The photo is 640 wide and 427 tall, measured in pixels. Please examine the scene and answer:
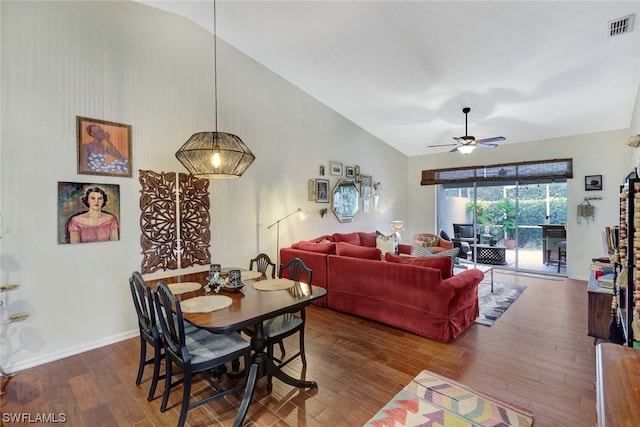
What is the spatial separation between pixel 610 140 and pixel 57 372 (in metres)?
8.62

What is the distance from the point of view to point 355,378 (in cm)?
258

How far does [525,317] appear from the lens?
3.95m

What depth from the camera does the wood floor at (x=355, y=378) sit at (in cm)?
215

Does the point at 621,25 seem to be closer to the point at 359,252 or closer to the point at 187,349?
the point at 359,252


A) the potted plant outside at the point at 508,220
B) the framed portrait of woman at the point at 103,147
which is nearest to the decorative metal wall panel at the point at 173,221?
the framed portrait of woman at the point at 103,147

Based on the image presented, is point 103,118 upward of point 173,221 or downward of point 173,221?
upward

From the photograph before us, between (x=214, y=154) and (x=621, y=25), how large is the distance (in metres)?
4.11

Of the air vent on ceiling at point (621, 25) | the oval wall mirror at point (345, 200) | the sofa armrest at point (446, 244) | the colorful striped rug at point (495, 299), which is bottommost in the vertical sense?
the colorful striped rug at point (495, 299)

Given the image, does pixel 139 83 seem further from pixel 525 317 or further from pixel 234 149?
pixel 525 317

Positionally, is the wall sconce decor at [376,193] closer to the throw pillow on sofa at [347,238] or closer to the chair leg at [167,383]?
the throw pillow on sofa at [347,238]

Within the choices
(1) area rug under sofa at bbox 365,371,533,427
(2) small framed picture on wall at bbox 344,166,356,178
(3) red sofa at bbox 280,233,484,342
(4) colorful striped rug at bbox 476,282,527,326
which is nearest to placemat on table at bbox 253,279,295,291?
(1) area rug under sofa at bbox 365,371,533,427

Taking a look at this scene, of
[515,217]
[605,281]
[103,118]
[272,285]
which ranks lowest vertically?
[605,281]

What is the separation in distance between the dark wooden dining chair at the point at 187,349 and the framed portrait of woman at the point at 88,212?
1.75 meters

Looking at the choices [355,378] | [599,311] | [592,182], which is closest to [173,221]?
[355,378]
